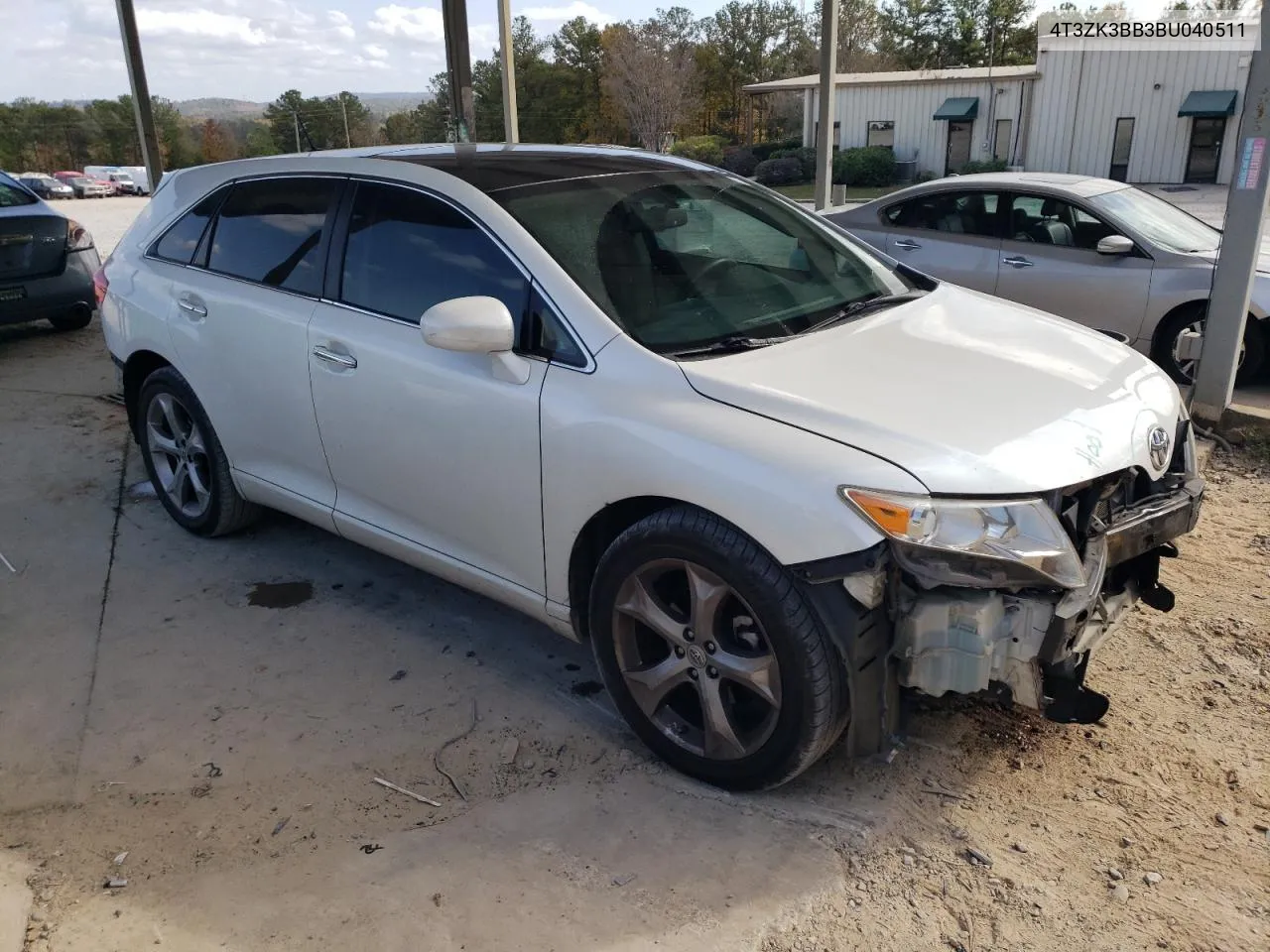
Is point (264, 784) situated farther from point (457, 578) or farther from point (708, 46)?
point (708, 46)

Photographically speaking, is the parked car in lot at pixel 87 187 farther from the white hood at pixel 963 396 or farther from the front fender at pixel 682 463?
the white hood at pixel 963 396

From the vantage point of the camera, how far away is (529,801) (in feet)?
9.64

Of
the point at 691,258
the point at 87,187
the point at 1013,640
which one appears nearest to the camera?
the point at 1013,640

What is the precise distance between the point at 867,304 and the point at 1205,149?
33.2 meters

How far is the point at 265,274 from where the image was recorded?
158 inches

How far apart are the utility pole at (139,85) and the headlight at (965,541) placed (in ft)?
37.4

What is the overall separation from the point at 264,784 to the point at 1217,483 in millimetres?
4740

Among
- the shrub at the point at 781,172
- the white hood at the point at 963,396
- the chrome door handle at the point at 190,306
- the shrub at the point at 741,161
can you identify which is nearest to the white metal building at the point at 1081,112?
the shrub at the point at 781,172

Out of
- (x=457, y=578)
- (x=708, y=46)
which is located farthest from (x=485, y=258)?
(x=708, y=46)

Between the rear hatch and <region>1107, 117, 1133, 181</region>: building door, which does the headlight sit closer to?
the rear hatch

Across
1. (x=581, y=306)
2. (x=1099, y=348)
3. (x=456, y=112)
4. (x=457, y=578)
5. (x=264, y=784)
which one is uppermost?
(x=456, y=112)

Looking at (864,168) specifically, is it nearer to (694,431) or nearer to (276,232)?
(276,232)

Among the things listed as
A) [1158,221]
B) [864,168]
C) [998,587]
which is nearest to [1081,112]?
[864,168]

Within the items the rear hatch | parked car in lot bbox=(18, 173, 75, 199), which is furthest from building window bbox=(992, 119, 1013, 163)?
parked car in lot bbox=(18, 173, 75, 199)
